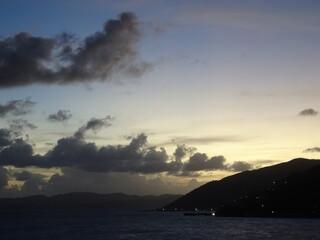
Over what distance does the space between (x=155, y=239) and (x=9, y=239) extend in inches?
2137

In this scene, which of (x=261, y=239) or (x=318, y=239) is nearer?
→ (x=318, y=239)

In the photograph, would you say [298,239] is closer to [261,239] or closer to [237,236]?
[261,239]

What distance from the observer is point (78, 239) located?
16088 cm

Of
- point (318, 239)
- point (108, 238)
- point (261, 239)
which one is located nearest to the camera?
point (318, 239)

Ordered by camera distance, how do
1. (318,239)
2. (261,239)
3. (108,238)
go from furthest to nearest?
(108,238) → (261,239) → (318,239)

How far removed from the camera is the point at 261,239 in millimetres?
155000

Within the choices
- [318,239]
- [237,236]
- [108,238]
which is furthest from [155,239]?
[318,239]

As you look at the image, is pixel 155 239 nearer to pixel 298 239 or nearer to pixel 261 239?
pixel 261 239

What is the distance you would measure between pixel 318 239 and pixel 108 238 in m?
74.8

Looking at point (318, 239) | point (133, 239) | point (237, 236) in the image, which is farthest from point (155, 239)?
point (318, 239)

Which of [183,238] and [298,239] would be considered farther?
[183,238]

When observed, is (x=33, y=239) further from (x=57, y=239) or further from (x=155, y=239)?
(x=155, y=239)

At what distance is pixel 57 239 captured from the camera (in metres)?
162

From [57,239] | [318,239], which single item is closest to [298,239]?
[318,239]
